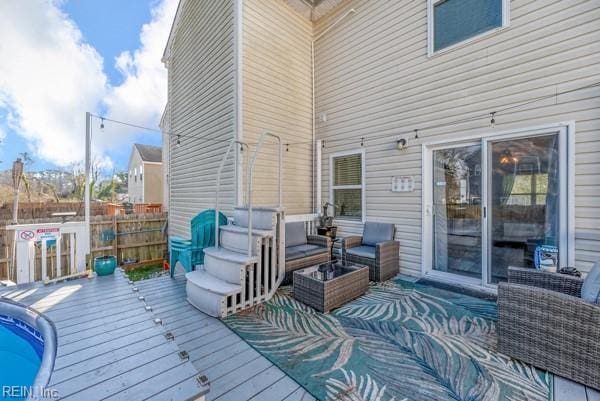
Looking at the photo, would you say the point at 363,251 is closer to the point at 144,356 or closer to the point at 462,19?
the point at 144,356

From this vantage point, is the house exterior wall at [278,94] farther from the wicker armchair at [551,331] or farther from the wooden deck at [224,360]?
the wicker armchair at [551,331]

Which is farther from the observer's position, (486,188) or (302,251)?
(302,251)

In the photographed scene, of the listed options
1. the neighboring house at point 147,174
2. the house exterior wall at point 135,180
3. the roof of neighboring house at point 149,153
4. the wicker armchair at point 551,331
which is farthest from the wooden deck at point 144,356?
the house exterior wall at point 135,180

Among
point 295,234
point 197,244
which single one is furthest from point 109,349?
point 295,234

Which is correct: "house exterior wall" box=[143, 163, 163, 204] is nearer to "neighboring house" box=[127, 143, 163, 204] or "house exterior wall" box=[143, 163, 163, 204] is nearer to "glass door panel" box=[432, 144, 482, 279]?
"neighboring house" box=[127, 143, 163, 204]

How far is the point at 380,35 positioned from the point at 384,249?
4.16 meters

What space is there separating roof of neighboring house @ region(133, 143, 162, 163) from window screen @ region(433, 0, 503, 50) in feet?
56.3

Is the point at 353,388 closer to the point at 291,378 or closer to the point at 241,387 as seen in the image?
the point at 291,378

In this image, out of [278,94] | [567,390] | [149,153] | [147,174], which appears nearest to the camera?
[567,390]

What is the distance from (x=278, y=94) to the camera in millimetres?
5461

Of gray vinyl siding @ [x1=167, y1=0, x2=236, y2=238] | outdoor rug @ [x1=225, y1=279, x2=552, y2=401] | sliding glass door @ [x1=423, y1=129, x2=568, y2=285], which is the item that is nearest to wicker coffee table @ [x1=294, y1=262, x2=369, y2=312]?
outdoor rug @ [x1=225, y1=279, x2=552, y2=401]

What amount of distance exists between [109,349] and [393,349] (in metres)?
2.46

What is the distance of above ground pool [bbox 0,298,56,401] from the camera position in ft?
7.66

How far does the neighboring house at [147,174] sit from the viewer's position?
53.2 feet
